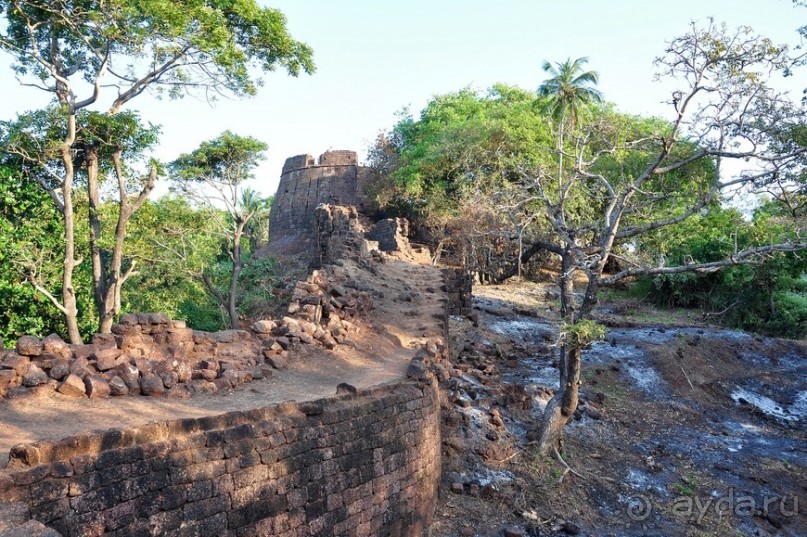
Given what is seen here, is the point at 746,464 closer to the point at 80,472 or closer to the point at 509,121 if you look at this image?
the point at 80,472

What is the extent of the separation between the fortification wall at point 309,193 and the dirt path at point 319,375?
14075 millimetres

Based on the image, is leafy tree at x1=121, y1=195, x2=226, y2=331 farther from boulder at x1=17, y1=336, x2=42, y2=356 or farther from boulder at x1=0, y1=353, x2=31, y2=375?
boulder at x1=0, y1=353, x2=31, y2=375

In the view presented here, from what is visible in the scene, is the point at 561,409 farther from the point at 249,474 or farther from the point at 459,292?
the point at 459,292

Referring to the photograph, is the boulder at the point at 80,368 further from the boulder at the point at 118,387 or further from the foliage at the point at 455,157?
the foliage at the point at 455,157

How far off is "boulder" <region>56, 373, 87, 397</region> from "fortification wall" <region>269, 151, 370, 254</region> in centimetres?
2453

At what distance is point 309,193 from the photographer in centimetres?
3347

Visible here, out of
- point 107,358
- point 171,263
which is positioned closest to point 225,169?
point 171,263

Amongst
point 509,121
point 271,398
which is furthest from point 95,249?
point 509,121

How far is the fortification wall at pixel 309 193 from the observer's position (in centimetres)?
3241

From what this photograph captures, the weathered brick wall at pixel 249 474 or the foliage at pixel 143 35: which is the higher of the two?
the foliage at pixel 143 35

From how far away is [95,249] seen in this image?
504 inches

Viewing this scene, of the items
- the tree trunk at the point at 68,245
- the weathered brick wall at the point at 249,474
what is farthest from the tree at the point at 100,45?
the weathered brick wall at the point at 249,474

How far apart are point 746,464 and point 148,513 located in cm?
1079

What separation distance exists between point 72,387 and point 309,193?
27.2m
